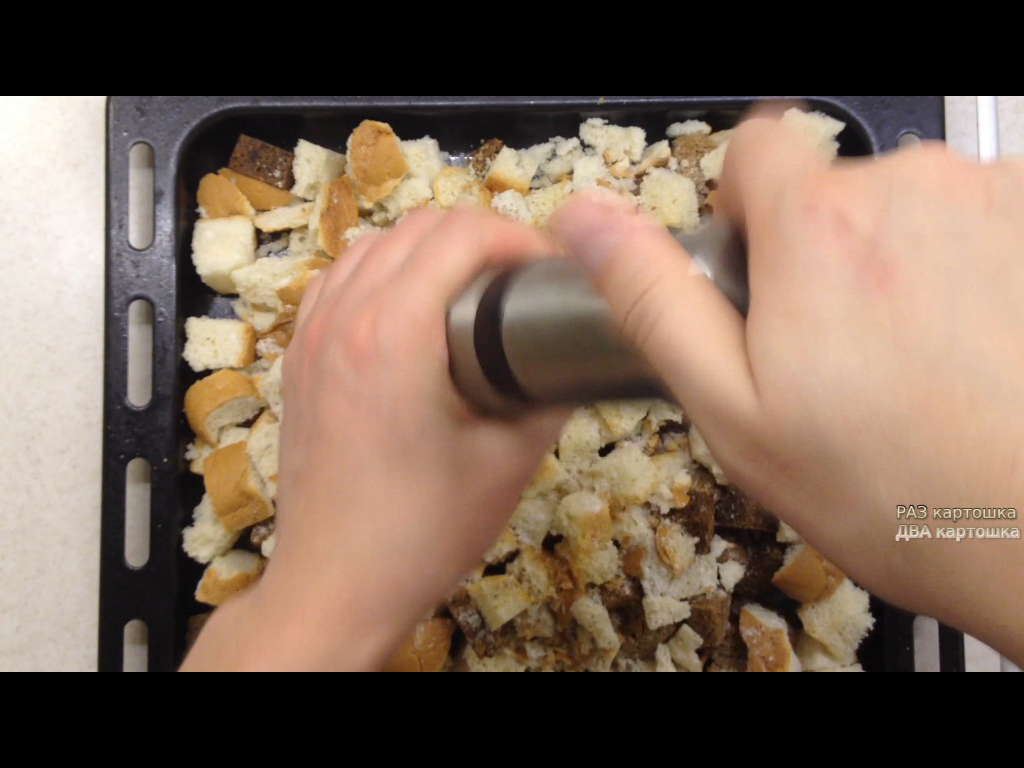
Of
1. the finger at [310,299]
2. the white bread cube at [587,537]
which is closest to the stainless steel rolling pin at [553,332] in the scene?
the finger at [310,299]

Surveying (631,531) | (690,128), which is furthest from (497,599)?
(690,128)

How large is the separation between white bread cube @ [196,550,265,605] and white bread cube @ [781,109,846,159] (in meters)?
0.76

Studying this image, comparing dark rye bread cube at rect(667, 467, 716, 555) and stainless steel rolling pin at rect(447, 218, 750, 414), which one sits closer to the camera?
stainless steel rolling pin at rect(447, 218, 750, 414)

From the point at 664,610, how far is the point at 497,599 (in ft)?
0.60

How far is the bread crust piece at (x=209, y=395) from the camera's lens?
75 centimetres

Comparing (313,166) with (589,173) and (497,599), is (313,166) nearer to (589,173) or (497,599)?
(589,173)

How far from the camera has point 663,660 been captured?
0.77m

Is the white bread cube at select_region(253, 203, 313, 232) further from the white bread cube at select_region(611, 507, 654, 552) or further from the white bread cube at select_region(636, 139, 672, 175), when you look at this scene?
the white bread cube at select_region(611, 507, 654, 552)

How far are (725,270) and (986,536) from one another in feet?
0.45

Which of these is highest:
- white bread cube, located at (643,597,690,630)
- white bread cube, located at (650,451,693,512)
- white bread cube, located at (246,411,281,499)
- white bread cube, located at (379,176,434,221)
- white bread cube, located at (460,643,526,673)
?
white bread cube, located at (379,176,434,221)

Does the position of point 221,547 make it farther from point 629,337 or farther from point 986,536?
point 986,536

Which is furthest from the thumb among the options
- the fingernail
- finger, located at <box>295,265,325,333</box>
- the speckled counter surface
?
the speckled counter surface

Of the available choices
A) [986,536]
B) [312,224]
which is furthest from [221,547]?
[986,536]

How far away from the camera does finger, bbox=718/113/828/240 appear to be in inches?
11.0
